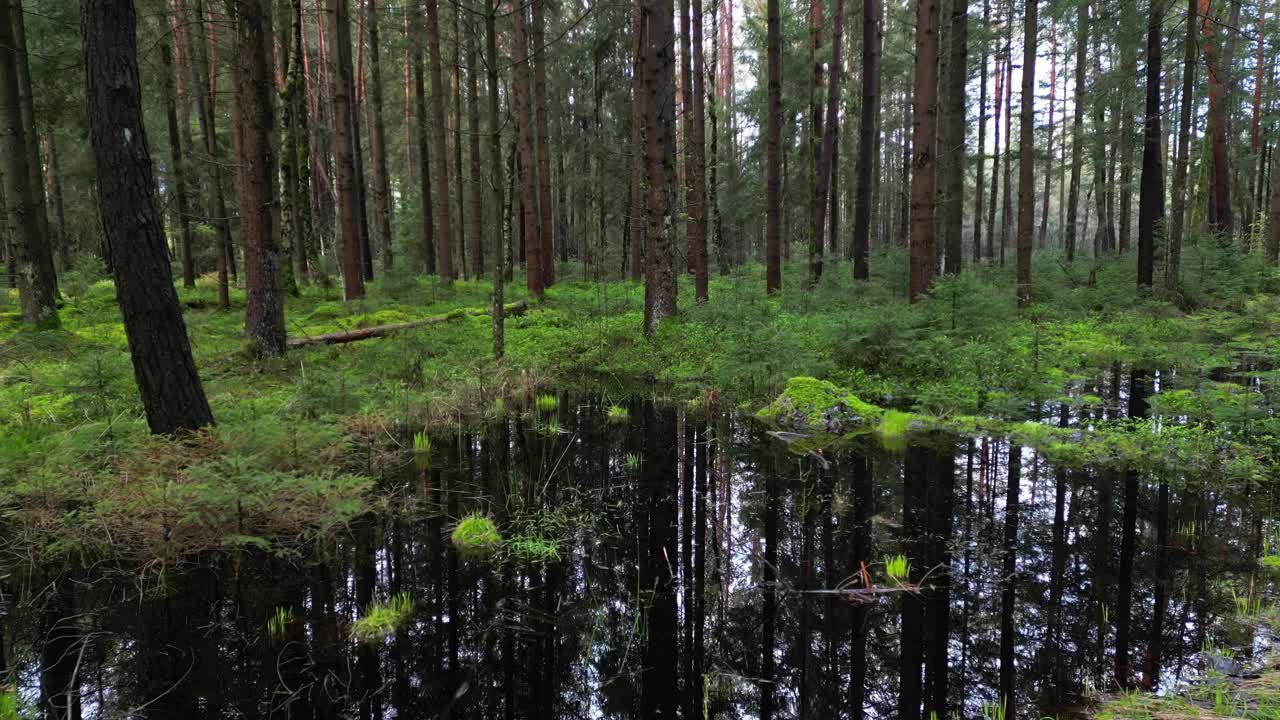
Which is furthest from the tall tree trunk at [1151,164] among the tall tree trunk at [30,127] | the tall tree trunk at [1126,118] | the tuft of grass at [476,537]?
the tall tree trunk at [30,127]

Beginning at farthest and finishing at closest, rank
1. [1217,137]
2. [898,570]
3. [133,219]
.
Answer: [1217,137]
[133,219]
[898,570]

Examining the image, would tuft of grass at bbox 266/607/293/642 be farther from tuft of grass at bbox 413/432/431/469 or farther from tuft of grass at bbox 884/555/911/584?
tuft of grass at bbox 884/555/911/584

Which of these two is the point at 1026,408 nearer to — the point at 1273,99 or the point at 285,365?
the point at 285,365

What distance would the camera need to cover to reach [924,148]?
37.4ft

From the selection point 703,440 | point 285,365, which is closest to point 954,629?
point 703,440

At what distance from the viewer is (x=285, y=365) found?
916cm

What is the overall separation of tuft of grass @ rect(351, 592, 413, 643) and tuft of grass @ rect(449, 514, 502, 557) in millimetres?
720

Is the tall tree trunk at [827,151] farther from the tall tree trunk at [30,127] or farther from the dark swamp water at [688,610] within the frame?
the tall tree trunk at [30,127]

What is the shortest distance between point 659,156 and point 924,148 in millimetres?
5020

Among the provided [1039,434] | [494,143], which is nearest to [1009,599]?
[1039,434]

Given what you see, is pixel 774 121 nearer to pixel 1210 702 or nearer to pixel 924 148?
pixel 924 148

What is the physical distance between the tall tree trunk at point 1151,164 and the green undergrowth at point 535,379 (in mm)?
1027

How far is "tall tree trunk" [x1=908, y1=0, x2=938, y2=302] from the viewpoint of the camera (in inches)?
443

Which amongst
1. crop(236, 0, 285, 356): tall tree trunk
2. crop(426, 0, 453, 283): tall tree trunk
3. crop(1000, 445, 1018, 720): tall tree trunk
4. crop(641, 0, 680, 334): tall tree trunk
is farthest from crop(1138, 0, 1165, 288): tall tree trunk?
crop(236, 0, 285, 356): tall tree trunk
